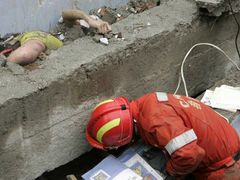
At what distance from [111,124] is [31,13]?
3.64 ft

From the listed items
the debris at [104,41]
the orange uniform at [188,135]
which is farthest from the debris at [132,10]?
the orange uniform at [188,135]

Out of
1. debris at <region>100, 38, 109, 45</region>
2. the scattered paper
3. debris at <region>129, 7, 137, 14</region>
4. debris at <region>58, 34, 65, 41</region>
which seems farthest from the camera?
debris at <region>129, 7, 137, 14</region>

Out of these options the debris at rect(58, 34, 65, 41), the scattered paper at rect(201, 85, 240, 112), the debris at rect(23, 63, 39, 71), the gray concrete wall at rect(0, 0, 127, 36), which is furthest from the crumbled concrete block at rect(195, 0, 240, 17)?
the debris at rect(23, 63, 39, 71)

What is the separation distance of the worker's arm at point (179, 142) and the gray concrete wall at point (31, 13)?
1299 millimetres

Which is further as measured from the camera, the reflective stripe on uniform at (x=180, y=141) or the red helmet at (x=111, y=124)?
the red helmet at (x=111, y=124)

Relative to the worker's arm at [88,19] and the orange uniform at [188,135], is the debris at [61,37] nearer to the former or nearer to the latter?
the worker's arm at [88,19]

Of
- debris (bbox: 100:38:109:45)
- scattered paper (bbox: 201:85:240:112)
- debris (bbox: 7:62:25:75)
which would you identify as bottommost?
scattered paper (bbox: 201:85:240:112)

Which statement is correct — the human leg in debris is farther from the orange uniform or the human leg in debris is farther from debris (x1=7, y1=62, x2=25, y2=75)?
the orange uniform

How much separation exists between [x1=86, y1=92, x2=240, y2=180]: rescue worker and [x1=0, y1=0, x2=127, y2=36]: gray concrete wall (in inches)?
34.9

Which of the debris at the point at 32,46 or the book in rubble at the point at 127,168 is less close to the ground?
the debris at the point at 32,46

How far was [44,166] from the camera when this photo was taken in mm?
3410

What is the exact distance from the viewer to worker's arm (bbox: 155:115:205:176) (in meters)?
3.11

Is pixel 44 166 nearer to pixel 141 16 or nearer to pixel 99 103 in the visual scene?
pixel 99 103

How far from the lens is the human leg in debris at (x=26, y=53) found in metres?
3.26
